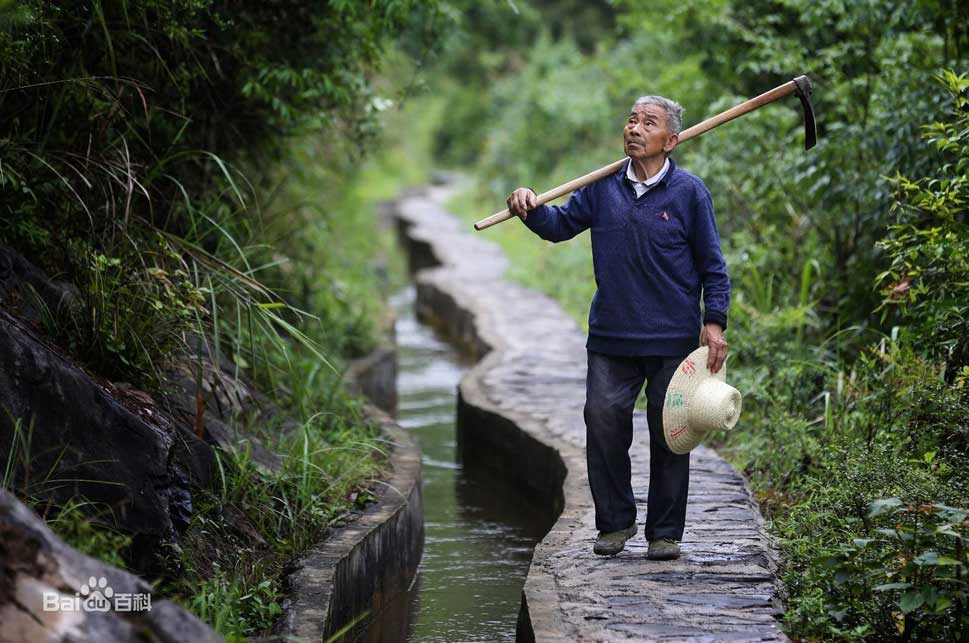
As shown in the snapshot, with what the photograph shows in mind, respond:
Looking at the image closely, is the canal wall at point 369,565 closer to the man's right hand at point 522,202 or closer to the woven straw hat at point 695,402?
the woven straw hat at point 695,402

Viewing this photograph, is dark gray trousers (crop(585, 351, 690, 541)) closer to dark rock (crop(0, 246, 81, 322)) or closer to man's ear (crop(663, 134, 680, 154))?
man's ear (crop(663, 134, 680, 154))

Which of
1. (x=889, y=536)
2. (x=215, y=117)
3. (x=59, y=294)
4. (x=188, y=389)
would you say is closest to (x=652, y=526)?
(x=889, y=536)

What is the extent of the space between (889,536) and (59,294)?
10.8 ft

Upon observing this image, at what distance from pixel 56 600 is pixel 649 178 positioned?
8.83 feet

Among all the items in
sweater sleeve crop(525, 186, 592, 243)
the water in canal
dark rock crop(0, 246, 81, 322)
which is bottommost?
the water in canal

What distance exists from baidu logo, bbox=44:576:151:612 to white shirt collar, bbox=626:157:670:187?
237cm

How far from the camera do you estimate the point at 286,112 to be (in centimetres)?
661

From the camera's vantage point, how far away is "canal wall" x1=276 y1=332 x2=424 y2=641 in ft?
14.9

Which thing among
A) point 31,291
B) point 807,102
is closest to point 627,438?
point 807,102

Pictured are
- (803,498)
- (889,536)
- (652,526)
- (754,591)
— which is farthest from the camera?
(803,498)

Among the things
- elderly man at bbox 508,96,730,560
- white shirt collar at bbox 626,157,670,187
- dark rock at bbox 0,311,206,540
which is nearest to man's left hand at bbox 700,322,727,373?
elderly man at bbox 508,96,730,560

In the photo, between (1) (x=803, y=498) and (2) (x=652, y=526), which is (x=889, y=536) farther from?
(1) (x=803, y=498)

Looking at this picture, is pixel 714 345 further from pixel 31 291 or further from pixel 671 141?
pixel 31 291

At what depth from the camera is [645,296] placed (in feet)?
15.5
